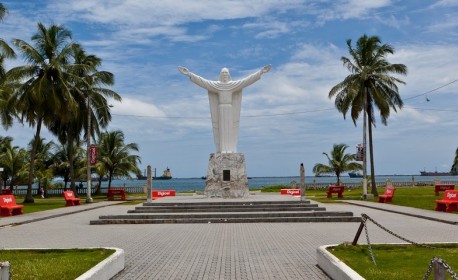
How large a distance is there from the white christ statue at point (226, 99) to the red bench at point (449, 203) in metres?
9.73

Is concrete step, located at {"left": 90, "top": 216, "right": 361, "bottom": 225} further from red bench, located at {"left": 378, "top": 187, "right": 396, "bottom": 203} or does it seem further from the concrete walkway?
red bench, located at {"left": 378, "top": 187, "right": 396, "bottom": 203}

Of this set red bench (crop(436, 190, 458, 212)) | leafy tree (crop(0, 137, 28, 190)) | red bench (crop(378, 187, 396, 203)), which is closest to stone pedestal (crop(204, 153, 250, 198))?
red bench (crop(378, 187, 396, 203))

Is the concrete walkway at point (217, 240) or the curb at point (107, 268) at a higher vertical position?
the curb at point (107, 268)

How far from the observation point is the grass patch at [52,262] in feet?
25.3

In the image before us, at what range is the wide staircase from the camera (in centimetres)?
1867

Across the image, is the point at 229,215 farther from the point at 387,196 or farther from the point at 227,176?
the point at 387,196

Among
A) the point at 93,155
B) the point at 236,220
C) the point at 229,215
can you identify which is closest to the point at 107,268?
the point at 236,220

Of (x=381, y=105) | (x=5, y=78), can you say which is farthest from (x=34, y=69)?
(x=381, y=105)

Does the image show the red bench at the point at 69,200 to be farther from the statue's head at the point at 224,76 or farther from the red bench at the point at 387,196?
the red bench at the point at 387,196

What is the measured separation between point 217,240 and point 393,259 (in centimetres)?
544

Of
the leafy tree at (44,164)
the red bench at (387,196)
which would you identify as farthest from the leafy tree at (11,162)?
the red bench at (387,196)

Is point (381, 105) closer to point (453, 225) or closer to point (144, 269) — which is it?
point (453, 225)

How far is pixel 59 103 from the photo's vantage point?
3184 cm

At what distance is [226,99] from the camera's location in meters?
25.8
